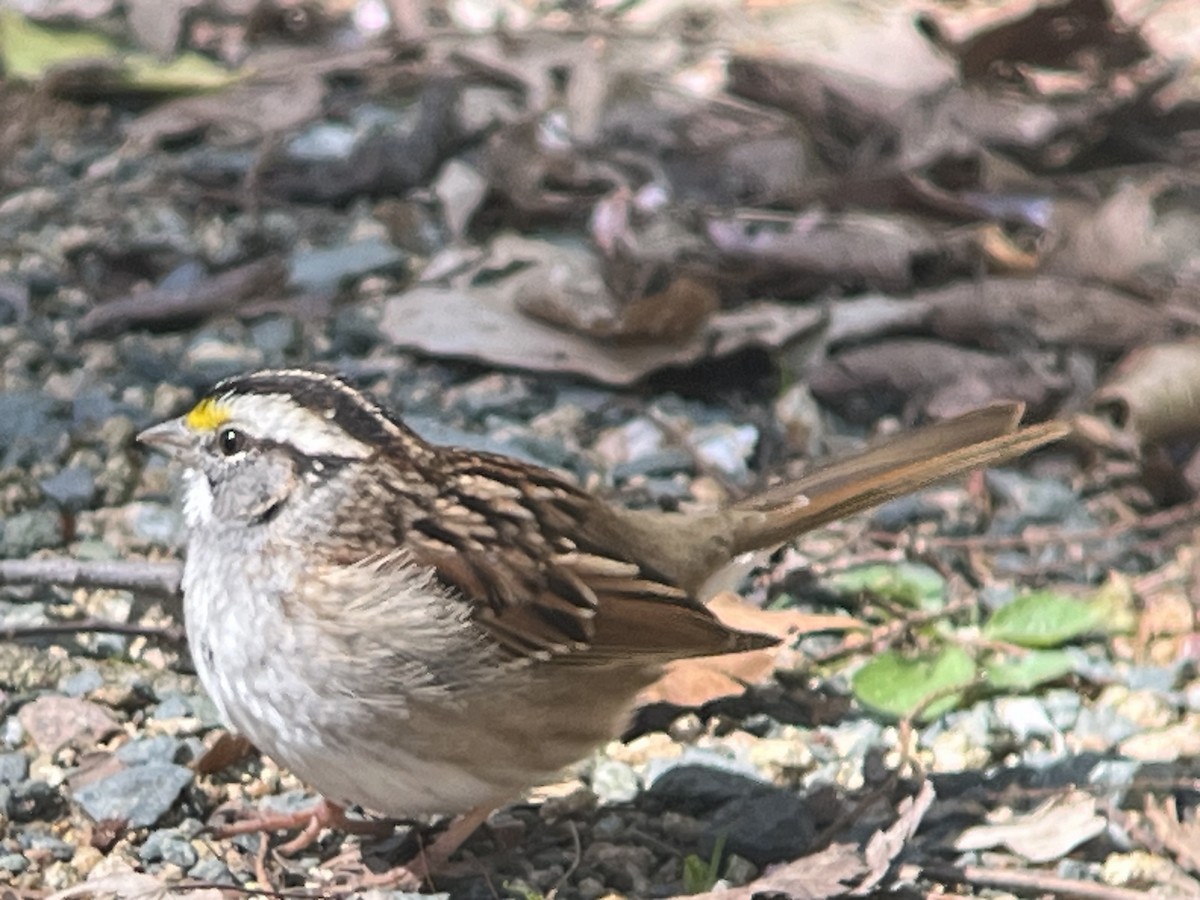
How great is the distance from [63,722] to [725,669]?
1.32 m

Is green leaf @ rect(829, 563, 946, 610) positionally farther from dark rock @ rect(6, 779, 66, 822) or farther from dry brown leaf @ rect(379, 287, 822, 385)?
dark rock @ rect(6, 779, 66, 822)

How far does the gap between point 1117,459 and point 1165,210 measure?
1196 millimetres

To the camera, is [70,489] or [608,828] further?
[70,489]

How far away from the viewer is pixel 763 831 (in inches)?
143

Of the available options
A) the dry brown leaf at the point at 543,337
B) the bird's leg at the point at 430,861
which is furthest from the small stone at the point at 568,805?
the dry brown leaf at the point at 543,337

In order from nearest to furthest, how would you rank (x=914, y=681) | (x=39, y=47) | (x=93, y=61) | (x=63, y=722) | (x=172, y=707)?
(x=63, y=722)
(x=172, y=707)
(x=914, y=681)
(x=93, y=61)
(x=39, y=47)

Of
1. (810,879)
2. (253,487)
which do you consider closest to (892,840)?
(810,879)

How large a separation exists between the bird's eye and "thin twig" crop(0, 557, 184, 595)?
47 cm

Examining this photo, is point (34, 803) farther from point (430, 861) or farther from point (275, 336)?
point (275, 336)

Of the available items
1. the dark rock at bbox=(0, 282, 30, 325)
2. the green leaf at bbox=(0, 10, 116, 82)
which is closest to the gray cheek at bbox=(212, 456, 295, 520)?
the dark rock at bbox=(0, 282, 30, 325)

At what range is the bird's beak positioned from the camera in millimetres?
3660

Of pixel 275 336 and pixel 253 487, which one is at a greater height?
pixel 253 487

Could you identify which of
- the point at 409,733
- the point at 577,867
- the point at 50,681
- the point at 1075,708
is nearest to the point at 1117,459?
the point at 1075,708

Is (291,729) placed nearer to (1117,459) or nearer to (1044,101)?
(1117,459)
